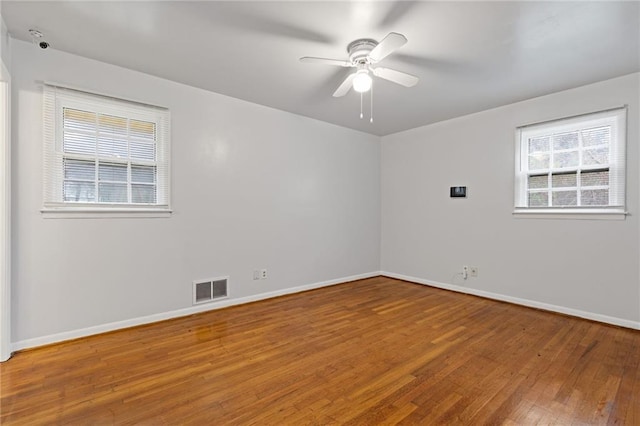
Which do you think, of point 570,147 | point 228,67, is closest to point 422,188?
point 570,147

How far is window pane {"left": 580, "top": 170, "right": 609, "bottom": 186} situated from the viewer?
3.23 metres

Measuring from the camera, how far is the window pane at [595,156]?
323 cm

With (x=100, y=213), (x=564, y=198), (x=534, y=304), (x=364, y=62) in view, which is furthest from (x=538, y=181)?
(x=100, y=213)

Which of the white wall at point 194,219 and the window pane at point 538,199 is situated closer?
the white wall at point 194,219

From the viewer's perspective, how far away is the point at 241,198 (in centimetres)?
379

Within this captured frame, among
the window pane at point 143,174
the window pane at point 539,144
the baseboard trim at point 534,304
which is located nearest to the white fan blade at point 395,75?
the window pane at point 539,144

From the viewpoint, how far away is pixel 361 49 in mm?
2418

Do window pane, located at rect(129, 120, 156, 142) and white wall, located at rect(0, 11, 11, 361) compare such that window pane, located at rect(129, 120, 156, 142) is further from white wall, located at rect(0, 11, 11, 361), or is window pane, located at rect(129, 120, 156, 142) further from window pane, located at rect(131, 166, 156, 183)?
white wall, located at rect(0, 11, 11, 361)

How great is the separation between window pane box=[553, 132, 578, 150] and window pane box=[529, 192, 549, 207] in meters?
0.57

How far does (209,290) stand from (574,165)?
4.49 metres

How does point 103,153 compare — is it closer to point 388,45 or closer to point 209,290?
point 209,290

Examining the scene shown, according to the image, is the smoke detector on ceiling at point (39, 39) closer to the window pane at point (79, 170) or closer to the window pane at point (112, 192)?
the window pane at point (79, 170)

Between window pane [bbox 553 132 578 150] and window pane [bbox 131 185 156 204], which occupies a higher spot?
window pane [bbox 553 132 578 150]

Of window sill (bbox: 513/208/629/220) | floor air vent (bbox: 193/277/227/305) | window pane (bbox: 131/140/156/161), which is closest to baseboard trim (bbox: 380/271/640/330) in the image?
window sill (bbox: 513/208/629/220)
